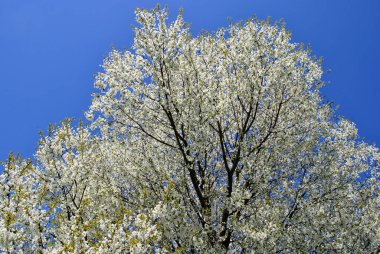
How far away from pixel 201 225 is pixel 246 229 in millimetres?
1768

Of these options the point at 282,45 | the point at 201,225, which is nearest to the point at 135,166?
the point at 201,225

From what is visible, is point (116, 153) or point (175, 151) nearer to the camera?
point (175, 151)

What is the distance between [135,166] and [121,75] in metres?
4.22

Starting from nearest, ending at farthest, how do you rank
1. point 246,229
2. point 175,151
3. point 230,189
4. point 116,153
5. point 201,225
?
point 246,229, point 201,225, point 230,189, point 175,151, point 116,153

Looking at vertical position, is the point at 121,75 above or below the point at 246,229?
above

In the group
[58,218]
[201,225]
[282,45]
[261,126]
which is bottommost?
[58,218]

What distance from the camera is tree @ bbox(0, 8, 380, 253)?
1388 centimetres

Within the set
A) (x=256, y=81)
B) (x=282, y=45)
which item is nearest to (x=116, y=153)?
(x=256, y=81)

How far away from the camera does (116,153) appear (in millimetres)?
18750

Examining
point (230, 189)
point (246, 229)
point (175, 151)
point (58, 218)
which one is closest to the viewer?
point (58, 218)

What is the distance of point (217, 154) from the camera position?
17422 millimetres

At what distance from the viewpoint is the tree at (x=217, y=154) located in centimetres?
1388

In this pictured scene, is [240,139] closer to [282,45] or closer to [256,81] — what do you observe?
[256,81]

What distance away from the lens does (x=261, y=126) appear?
17.8 metres
